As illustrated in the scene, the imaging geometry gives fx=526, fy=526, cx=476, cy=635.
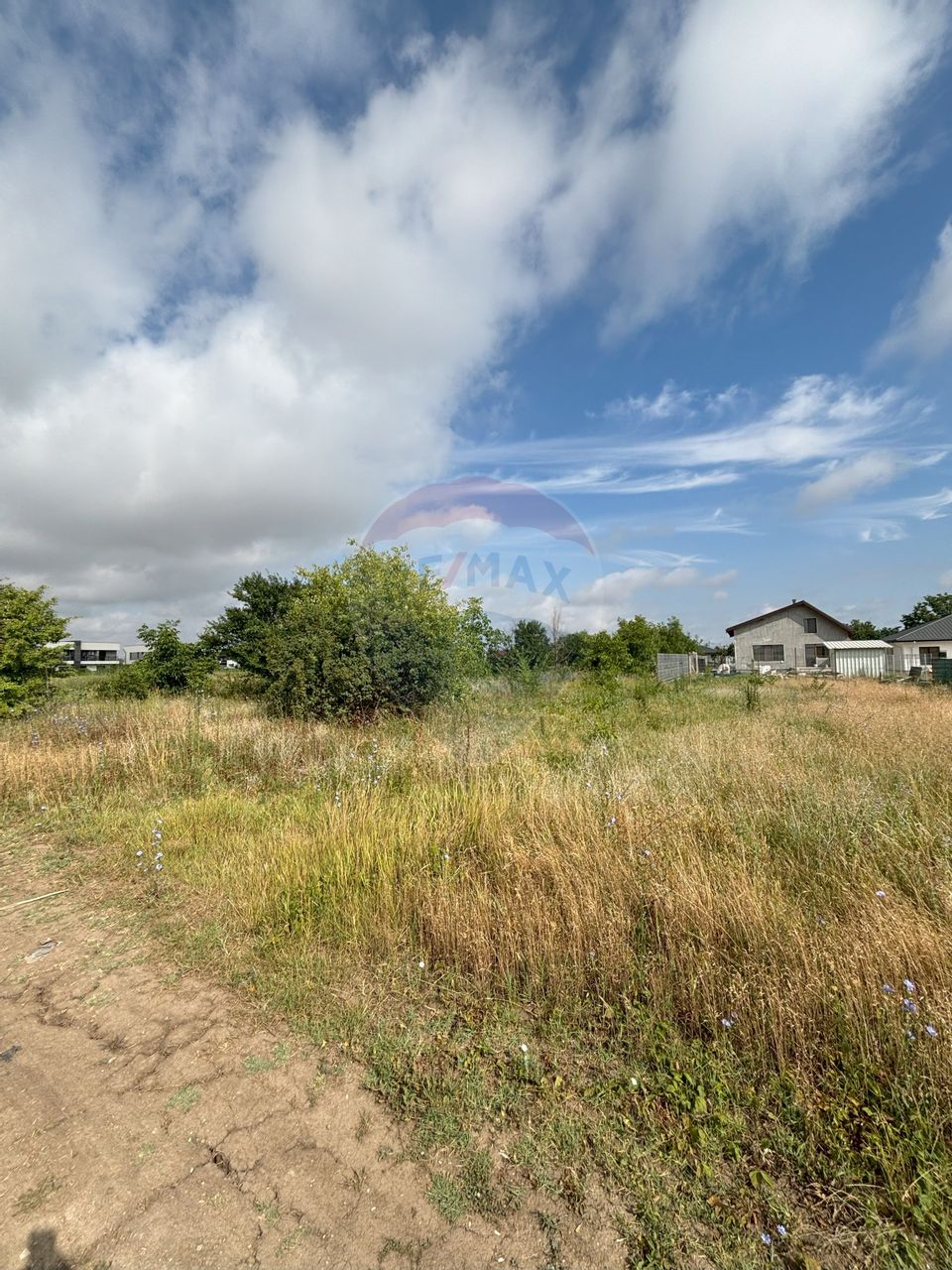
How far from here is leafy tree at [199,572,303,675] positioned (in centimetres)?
1981

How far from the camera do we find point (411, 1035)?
7.56 ft

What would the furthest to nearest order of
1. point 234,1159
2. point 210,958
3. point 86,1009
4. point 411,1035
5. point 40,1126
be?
point 210,958 → point 86,1009 → point 411,1035 → point 40,1126 → point 234,1159

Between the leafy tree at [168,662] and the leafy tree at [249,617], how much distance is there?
1904 mm

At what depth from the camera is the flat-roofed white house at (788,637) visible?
3931cm

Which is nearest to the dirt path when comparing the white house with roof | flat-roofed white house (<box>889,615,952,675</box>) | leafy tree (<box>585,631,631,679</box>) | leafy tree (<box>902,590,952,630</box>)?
leafy tree (<box>585,631,631,679</box>)

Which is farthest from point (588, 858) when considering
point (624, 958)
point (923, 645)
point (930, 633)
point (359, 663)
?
point (930, 633)

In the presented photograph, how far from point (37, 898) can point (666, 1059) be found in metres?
4.09

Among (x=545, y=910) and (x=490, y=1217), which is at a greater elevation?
(x=545, y=910)

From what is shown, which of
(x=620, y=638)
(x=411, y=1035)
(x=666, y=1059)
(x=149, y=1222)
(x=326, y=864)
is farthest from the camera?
(x=620, y=638)

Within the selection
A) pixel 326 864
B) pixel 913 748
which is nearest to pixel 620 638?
pixel 913 748

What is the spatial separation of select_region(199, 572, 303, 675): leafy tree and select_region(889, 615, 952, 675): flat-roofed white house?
123 ft

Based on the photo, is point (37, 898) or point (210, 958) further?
point (37, 898)

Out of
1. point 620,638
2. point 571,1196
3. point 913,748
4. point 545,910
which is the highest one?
point 620,638

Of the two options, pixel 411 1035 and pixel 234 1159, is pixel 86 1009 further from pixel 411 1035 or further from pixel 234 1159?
pixel 411 1035
